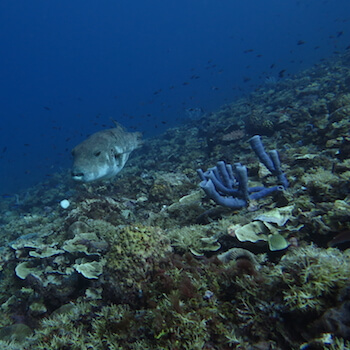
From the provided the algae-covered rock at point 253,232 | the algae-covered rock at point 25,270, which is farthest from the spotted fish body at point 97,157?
the algae-covered rock at point 253,232

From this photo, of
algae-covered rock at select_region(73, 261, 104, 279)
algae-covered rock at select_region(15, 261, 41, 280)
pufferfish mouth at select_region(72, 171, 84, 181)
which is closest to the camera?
algae-covered rock at select_region(73, 261, 104, 279)

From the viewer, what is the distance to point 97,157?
5441 millimetres

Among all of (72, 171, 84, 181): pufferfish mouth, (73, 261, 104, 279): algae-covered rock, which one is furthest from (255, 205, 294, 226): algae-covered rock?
(72, 171, 84, 181): pufferfish mouth

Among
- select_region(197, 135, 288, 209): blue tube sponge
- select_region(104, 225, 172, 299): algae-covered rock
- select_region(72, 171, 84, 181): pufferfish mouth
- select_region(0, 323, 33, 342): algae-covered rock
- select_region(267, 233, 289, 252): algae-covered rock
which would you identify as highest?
select_region(72, 171, 84, 181): pufferfish mouth

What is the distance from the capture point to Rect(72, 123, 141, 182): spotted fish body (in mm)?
5059

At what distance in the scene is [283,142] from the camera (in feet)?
27.0

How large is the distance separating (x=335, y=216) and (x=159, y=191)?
446cm

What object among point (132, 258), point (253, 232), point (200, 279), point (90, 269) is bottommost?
point (90, 269)

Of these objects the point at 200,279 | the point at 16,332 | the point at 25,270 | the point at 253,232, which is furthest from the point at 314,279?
the point at 25,270

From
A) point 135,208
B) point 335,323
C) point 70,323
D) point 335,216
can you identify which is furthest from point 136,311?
point 135,208

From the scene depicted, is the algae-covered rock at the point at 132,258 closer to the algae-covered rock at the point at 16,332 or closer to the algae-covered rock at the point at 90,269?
the algae-covered rock at the point at 90,269

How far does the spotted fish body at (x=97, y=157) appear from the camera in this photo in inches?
199

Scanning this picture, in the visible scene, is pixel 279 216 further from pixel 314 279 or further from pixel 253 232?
pixel 314 279

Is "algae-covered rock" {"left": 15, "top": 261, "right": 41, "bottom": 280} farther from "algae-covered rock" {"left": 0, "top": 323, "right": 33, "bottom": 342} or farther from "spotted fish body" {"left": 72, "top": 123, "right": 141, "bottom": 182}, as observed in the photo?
"spotted fish body" {"left": 72, "top": 123, "right": 141, "bottom": 182}
